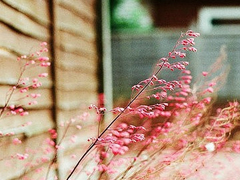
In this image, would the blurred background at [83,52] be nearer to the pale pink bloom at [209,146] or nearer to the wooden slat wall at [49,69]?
the wooden slat wall at [49,69]

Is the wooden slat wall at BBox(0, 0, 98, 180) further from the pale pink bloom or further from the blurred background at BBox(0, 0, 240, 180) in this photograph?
the pale pink bloom

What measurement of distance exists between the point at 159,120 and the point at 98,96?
211 cm

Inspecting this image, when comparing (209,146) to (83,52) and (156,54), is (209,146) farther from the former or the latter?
(156,54)

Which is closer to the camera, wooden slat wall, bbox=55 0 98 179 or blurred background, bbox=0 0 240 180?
blurred background, bbox=0 0 240 180

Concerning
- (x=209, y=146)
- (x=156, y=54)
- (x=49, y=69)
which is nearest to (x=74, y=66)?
(x=49, y=69)

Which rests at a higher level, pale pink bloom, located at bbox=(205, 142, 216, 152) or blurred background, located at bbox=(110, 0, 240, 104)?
blurred background, located at bbox=(110, 0, 240, 104)

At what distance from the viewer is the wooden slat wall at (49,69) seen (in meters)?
3.20

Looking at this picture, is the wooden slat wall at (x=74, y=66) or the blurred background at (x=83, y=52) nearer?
the blurred background at (x=83, y=52)

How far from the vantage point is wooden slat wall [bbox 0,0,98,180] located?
3.20 m

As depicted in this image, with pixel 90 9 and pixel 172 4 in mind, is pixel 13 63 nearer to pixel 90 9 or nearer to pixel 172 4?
pixel 90 9

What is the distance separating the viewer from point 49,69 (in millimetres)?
4125

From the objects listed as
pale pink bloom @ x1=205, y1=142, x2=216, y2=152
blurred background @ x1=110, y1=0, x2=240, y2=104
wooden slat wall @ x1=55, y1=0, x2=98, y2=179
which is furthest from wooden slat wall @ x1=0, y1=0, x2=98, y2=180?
blurred background @ x1=110, y1=0, x2=240, y2=104

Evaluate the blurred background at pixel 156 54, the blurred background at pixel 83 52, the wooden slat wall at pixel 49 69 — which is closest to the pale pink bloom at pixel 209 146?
the blurred background at pixel 83 52

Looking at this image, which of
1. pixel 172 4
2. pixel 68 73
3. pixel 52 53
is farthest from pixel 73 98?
pixel 172 4
